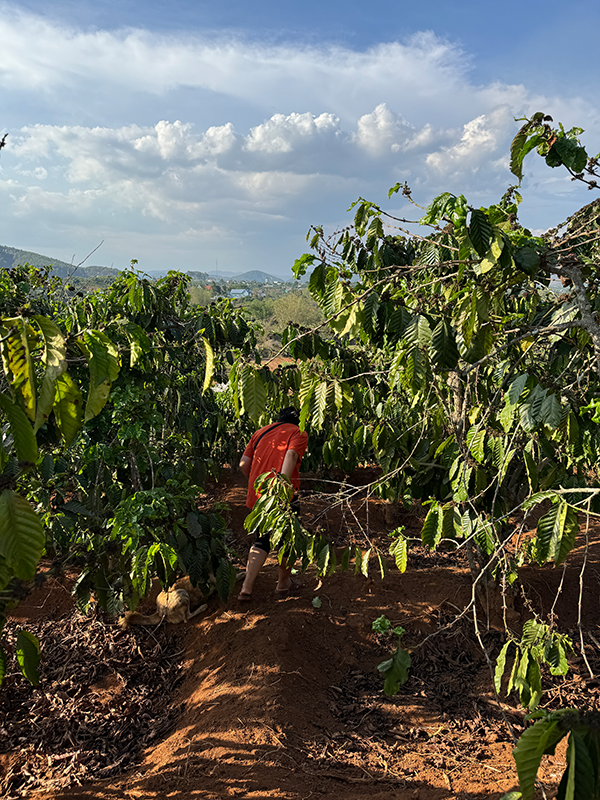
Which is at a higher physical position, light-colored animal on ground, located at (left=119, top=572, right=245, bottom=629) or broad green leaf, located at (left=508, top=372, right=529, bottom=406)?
broad green leaf, located at (left=508, top=372, right=529, bottom=406)

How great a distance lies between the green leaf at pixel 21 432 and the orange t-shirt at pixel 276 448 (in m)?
2.49

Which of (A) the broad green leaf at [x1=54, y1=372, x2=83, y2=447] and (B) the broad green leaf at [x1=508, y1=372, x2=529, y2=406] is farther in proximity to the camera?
(B) the broad green leaf at [x1=508, y1=372, x2=529, y2=406]

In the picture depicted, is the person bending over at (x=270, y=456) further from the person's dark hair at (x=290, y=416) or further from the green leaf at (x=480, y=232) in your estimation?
the green leaf at (x=480, y=232)

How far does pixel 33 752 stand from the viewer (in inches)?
112

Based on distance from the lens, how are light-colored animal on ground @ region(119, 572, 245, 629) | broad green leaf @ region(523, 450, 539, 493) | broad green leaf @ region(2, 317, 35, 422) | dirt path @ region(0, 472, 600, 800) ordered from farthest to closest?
light-colored animal on ground @ region(119, 572, 245, 629) → dirt path @ region(0, 472, 600, 800) → broad green leaf @ region(523, 450, 539, 493) → broad green leaf @ region(2, 317, 35, 422)

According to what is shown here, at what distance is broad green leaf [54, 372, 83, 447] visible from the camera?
1307 millimetres

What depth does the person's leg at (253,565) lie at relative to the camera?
3779mm

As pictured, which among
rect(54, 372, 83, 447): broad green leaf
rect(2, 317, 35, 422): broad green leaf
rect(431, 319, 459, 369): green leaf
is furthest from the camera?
rect(431, 319, 459, 369): green leaf

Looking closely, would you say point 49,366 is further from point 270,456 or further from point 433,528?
point 270,456

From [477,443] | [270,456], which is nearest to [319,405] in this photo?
[477,443]

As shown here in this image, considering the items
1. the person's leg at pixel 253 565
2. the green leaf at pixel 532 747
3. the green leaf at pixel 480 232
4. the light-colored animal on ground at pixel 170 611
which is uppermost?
the green leaf at pixel 480 232

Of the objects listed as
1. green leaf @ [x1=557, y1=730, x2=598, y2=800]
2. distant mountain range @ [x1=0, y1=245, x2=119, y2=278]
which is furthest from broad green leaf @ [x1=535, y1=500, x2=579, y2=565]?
distant mountain range @ [x1=0, y1=245, x2=119, y2=278]

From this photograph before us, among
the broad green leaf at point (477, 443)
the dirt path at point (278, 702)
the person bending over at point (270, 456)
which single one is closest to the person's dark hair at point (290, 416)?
the person bending over at point (270, 456)

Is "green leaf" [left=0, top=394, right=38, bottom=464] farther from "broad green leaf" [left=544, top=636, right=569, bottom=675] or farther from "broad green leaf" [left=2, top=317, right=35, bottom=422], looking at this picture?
"broad green leaf" [left=544, top=636, right=569, bottom=675]
